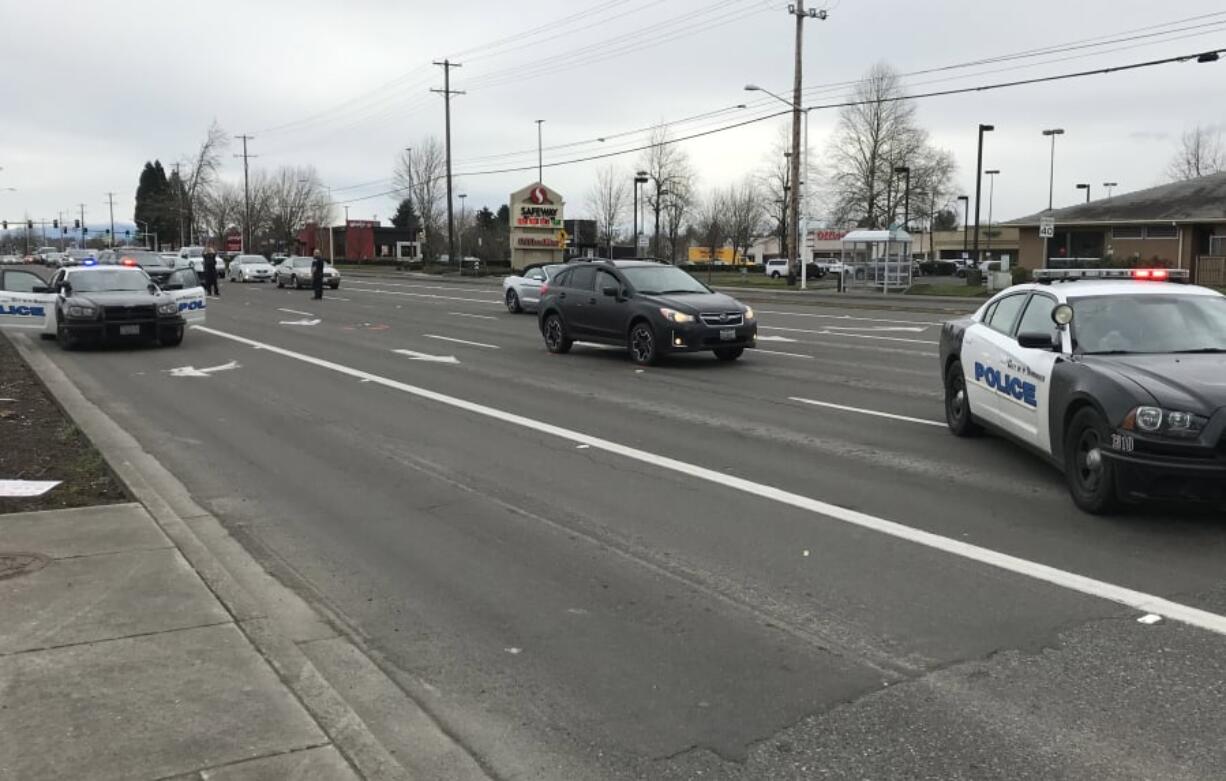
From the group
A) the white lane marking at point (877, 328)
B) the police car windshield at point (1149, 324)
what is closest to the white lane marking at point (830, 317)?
the white lane marking at point (877, 328)

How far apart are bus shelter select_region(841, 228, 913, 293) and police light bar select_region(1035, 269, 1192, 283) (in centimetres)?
3632

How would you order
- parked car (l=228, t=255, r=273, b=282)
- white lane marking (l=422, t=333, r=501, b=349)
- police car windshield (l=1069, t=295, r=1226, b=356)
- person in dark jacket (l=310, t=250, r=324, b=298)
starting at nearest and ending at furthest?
police car windshield (l=1069, t=295, r=1226, b=356) < white lane marking (l=422, t=333, r=501, b=349) < person in dark jacket (l=310, t=250, r=324, b=298) < parked car (l=228, t=255, r=273, b=282)

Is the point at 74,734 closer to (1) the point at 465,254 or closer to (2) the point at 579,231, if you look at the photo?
(2) the point at 579,231

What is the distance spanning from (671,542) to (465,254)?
10077 cm

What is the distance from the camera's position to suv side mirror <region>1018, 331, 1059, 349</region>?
7242 millimetres

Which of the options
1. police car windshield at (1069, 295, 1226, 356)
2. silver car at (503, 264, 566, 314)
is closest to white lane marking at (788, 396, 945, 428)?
police car windshield at (1069, 295, 1226, 356)

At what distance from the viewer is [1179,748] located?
3633 mm

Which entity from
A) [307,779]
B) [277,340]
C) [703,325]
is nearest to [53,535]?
[307,779]

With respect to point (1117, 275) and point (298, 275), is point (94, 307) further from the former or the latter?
point (298, 275)

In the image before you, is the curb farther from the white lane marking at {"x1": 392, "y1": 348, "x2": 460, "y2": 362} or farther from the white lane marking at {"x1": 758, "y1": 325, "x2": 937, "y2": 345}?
the white lane marking at {"x1": 758, "y1": 325, "x2": 937, "y2": 345}

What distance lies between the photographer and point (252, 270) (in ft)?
170

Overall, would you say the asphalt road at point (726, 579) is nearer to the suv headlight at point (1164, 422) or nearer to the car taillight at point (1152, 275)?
the suv headlight at point (1164, 422)

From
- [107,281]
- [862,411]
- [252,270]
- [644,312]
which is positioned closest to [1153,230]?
[644,312]

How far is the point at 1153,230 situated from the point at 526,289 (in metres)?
32.8
